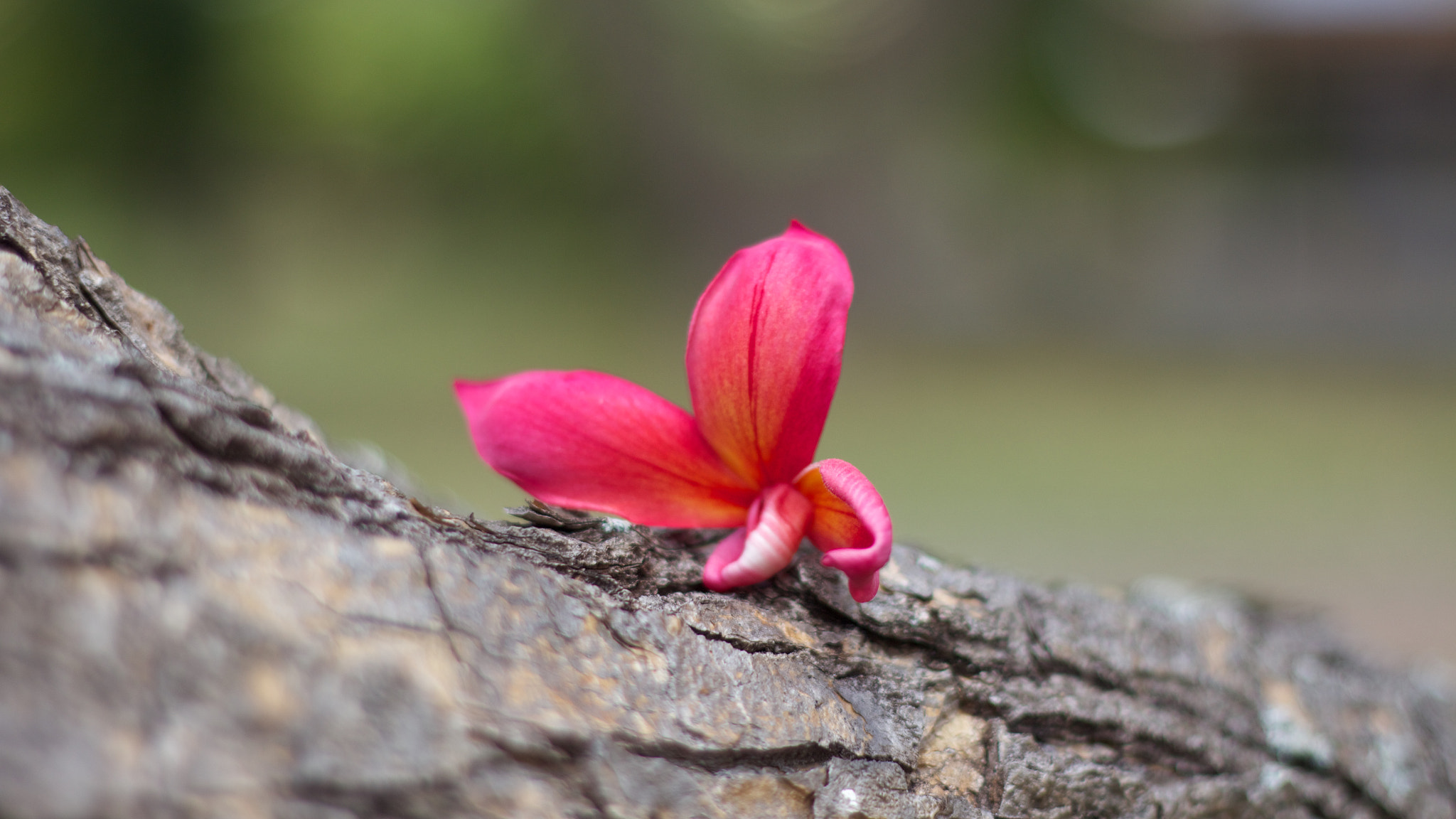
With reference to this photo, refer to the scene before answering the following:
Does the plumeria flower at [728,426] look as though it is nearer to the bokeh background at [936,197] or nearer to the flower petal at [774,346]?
the flower petal at [774,346]

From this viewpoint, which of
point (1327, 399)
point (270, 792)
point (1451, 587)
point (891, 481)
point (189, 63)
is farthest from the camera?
point (189, 63)

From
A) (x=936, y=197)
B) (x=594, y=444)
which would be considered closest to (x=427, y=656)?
(x=594, y=444)

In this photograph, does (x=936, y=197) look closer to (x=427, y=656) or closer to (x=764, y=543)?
(x=764, y=543)

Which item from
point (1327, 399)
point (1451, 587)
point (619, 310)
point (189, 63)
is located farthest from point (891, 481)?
point (189, 63)

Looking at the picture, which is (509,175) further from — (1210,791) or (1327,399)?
(1210,791)

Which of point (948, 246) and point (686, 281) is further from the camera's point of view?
point (686, 281)

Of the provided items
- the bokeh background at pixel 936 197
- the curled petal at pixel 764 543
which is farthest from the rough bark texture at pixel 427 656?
the bokeh background at pixel 936 197
